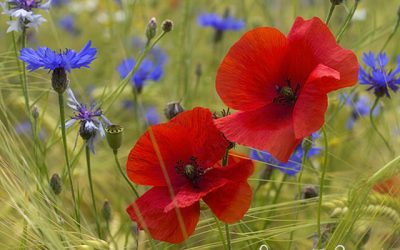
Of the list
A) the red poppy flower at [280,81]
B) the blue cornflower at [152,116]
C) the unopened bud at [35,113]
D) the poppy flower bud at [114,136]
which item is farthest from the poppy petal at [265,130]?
the blue cornflower at [152,116]

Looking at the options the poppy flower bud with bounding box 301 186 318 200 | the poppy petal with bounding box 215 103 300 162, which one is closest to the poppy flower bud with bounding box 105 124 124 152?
the poppy petal with bounding box 215 103 300 162

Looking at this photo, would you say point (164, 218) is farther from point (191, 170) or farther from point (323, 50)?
point (323, 50)

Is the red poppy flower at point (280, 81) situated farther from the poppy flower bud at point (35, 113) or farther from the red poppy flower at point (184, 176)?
the poppy flower bud at point (35, 113)

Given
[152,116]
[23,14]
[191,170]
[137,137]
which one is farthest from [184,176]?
[152,116]

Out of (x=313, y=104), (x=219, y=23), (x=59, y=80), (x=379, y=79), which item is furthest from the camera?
(x=219, y=23)

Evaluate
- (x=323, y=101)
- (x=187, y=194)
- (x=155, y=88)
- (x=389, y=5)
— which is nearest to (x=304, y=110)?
(x=323, y=101)

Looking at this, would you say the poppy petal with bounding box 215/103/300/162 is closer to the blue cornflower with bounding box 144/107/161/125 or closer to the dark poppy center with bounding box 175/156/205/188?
the dark poppy center with bounding box 175/156/205/188
